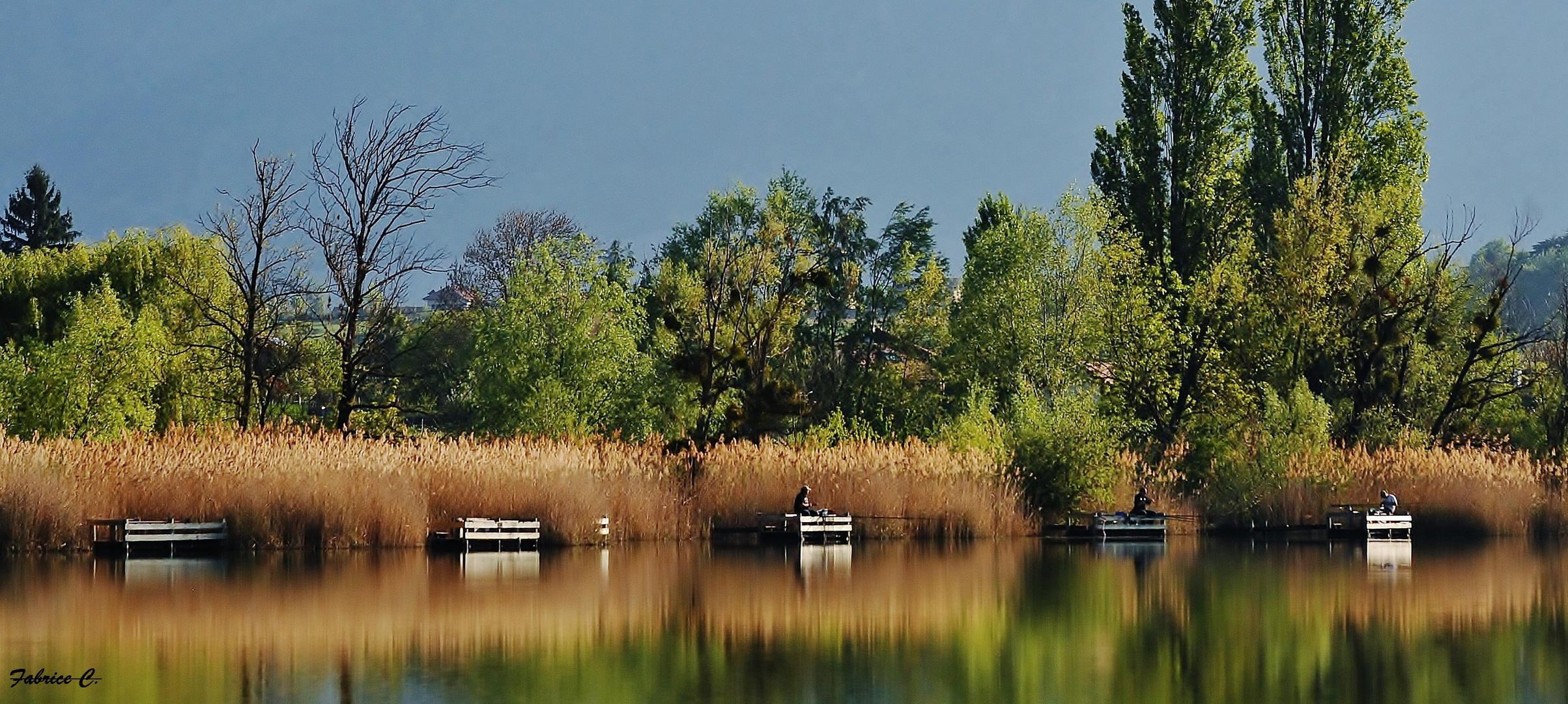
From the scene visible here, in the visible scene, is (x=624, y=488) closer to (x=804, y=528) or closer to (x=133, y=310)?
(x=804, y=528)

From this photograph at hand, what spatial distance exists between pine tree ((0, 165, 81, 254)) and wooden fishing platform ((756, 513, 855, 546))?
222 feet

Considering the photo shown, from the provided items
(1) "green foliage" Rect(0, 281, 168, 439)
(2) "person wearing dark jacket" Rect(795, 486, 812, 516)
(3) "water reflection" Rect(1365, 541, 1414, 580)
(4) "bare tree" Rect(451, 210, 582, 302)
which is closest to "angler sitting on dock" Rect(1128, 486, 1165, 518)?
(3) "water reflection" Rect(1365, 541, 1414, 580)

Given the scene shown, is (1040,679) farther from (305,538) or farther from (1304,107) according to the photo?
(1304,107)

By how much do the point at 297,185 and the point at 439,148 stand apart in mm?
4750

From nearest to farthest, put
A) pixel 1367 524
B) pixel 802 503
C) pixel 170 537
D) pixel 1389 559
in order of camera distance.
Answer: pixel 170 537 < pixel 1389 559 < pixel 802 503 < pixel 1367 524

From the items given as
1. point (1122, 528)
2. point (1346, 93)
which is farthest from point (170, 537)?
point (1346, 93)

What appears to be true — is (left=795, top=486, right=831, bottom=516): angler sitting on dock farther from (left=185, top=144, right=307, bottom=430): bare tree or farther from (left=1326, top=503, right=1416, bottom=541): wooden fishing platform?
(left=1326, top=503, right=1416, bottom=541): wooden fishing platform

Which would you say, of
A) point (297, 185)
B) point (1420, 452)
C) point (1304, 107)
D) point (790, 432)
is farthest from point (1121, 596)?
point (790, 432)

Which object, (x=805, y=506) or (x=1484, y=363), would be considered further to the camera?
(x=1484, y=363)

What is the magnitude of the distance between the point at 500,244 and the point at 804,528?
53.9 meters

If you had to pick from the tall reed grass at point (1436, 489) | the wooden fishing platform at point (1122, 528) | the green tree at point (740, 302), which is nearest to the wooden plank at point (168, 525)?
the green tree at point (740, 302)

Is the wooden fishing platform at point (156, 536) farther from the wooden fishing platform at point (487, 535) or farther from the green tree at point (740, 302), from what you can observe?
the green tree at point (740, 302)
